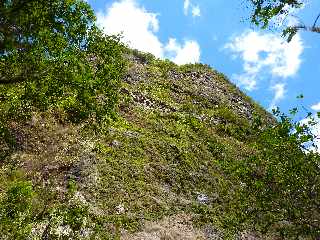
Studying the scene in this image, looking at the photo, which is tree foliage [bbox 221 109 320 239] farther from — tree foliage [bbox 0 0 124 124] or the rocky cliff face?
tree foliage [bbox 0 0 124 124]

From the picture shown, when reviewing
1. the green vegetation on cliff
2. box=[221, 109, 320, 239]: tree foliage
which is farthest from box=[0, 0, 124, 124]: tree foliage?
box=[221, 109, 320, 239]: tree foliage

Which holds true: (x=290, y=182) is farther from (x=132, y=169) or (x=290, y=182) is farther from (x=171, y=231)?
(x=132, y=169)

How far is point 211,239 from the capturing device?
28516 mm

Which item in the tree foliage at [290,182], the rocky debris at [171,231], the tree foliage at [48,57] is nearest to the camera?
the tree foliage at [290,182]

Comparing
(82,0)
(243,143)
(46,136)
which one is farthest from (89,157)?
(243,143)

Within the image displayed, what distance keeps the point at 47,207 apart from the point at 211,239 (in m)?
8.75

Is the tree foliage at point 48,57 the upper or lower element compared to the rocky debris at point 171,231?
upper

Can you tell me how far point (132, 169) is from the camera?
32562 mm

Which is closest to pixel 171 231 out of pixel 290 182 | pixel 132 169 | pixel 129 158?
pixel 132 169

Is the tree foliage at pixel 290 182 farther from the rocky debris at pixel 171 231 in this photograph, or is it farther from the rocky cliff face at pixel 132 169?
the rocky debris at pixel 171 231

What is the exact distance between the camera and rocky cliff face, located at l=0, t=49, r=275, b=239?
26.2m

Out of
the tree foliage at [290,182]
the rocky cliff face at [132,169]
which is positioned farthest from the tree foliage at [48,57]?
the tree foliage at [290,182]

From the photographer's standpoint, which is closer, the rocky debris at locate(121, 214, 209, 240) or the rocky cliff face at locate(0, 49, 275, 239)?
the rocky cliff face at locate(0, 49, 275, 239)

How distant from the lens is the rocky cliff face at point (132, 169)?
2616cm
